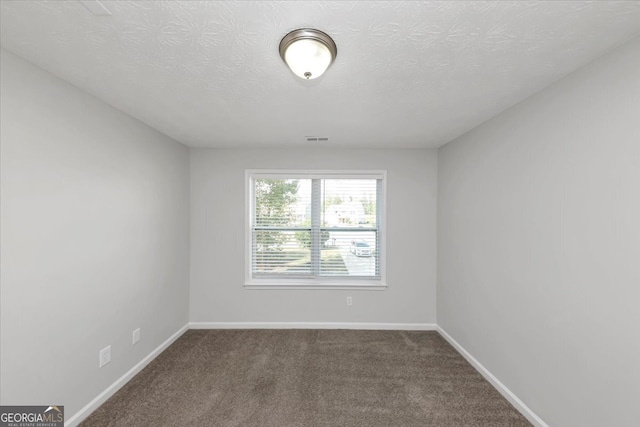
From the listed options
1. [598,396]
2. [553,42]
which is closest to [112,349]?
[598,396]

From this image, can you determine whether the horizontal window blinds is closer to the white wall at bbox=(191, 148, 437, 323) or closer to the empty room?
the empty room

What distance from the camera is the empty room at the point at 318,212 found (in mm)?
1377

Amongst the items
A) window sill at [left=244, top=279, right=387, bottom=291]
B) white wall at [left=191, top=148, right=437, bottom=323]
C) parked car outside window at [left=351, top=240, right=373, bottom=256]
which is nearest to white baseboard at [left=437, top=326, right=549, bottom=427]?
white wall at [left=191, top=148, right=437, bottom=323]

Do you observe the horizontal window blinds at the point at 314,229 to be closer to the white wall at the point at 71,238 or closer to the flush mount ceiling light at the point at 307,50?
the white wall at the point at 71,238

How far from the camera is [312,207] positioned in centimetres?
380

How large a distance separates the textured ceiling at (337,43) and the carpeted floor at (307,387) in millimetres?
2389

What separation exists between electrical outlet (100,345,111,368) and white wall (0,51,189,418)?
0.05 m

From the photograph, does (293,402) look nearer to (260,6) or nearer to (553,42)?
(260,6)

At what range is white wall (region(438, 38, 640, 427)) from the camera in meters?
1.42

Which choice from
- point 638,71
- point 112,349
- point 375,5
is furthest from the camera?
point 112,349

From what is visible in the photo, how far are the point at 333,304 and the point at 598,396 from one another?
254 centimetres

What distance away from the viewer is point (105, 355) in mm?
2227
